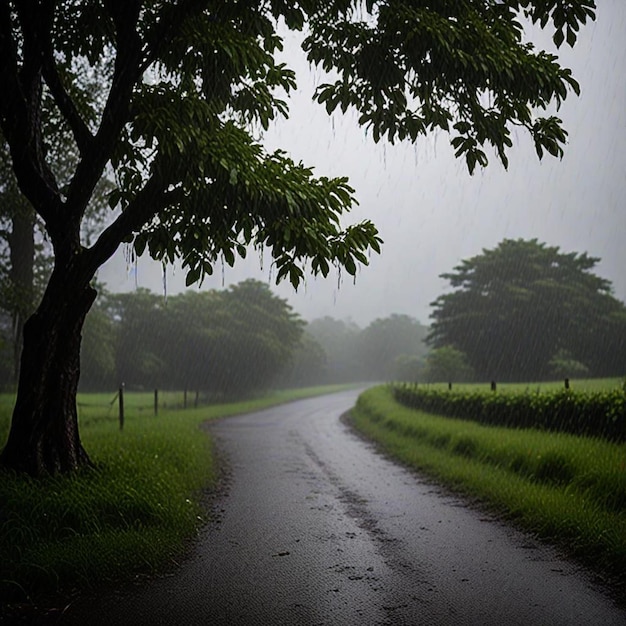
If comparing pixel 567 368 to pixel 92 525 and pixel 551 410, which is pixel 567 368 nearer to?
pixel 551 410

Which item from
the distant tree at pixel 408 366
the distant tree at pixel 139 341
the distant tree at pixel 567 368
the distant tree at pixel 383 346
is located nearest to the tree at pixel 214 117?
the distant tree at pixel 567 368

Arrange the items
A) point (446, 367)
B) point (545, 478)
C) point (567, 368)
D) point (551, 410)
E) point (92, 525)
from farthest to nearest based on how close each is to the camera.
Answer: point (446, 367) → point (567, 368) → point (551, 410) → point (545, 478) → point (92, 525)

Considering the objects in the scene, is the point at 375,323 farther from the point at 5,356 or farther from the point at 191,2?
the point at 191,2

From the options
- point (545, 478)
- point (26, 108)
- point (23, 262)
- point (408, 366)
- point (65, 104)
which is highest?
point (65, 104)

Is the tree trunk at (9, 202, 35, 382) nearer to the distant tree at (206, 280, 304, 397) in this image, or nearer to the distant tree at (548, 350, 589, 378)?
the distant tree at (206, 280, 304, 397)

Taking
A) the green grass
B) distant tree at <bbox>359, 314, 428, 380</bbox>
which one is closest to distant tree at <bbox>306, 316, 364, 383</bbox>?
distant tree at <bbox>359, 314, 428, 380</bbox>

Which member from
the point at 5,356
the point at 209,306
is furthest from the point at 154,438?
the point at 209,306

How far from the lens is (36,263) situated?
69.3 feet

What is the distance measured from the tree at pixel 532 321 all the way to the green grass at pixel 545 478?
3292 centimetres

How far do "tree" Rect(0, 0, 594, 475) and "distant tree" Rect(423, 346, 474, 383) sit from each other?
35928 mm

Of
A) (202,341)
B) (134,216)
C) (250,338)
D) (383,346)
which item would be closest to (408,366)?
(383,346)

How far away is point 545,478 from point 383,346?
4274 inches

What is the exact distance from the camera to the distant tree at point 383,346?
11569 cm

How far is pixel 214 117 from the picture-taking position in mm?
6832
